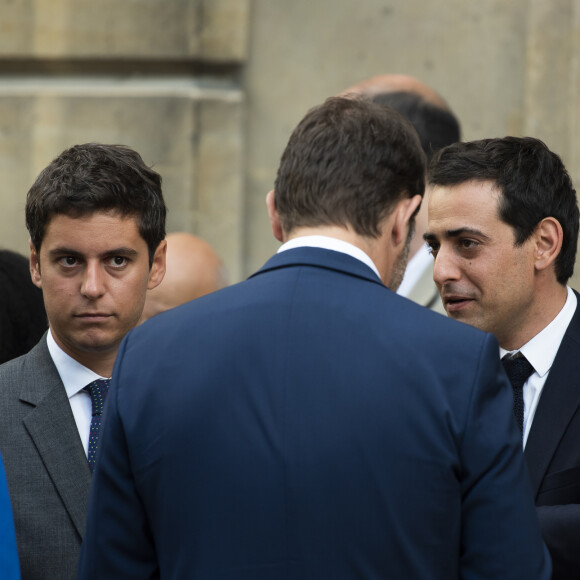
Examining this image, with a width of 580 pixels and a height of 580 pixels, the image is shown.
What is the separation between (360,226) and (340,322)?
0.21 m

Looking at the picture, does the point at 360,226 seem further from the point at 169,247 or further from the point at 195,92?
the point at 195,92

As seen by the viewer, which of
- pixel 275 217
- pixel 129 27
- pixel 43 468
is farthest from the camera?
pixel 129 27

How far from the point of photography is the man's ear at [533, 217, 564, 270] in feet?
9.13

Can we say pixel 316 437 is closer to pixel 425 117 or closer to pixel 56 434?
pixel 56 434

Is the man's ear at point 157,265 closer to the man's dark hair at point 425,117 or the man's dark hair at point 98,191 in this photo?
the man's dark hair at point 98,191

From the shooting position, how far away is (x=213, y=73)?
4.89 meters

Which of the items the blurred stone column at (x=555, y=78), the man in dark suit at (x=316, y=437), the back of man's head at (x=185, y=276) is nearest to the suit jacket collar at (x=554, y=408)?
the man in dark suit at (x=316, y=437)

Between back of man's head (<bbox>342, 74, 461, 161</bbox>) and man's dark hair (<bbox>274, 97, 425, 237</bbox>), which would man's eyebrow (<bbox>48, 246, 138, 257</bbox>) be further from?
back of man's head (<bbox>342, 74, 461, 161</bbox>)

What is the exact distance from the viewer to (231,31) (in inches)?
190

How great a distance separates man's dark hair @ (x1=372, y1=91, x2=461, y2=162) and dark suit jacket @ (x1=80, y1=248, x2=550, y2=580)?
2200 mm

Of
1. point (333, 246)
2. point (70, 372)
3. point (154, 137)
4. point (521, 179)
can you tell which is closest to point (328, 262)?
point (333, 246)

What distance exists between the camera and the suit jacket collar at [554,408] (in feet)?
8.17

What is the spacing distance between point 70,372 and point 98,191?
441mm

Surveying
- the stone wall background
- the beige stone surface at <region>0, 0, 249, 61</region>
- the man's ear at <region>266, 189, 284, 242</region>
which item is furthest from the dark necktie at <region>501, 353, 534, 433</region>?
the beige stone surface at <region>0, 0, 249, 61</region>
